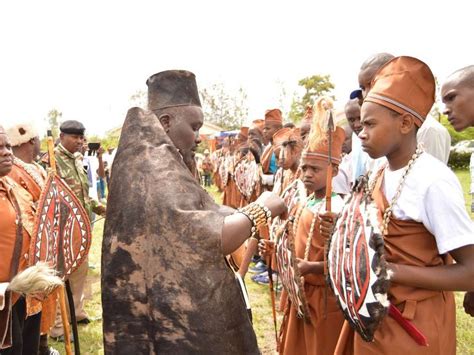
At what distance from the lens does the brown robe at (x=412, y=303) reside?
6.72ft

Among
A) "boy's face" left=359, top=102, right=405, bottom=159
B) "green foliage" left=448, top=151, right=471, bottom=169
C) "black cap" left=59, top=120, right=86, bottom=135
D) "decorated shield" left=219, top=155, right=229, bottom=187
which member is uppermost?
"boy's face" left=359, top=102, right=405, bottom=159

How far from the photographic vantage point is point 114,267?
2.05m

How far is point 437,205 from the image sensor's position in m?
1.96

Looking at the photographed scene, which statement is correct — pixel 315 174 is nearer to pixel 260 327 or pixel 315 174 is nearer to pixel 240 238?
pixel 240 238

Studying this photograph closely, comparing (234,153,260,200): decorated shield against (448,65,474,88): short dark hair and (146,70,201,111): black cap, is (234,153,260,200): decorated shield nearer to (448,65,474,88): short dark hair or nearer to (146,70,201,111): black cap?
(448,65,474,88): short dark hair

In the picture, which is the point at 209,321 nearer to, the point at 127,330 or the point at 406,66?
the point at 127,330

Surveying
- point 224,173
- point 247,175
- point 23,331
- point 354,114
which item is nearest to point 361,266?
point 354,114

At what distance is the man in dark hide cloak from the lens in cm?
194

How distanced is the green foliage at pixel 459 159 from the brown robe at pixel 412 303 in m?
25.5

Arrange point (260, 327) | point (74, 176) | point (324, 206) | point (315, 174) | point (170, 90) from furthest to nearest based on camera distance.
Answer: point (74, 176), point (260, 327), point (315, 174), point (324, 206), point (170, 90)

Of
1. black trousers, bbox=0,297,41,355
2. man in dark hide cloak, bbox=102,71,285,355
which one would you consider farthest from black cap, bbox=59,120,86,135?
man in dark hide cloak, bbox=102,71,285,355

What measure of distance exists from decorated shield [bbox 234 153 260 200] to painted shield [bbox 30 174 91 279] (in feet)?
15.1

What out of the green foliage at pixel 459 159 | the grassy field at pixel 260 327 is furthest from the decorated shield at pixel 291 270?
the green foliage at pixel 459 159

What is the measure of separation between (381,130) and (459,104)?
96 cm
